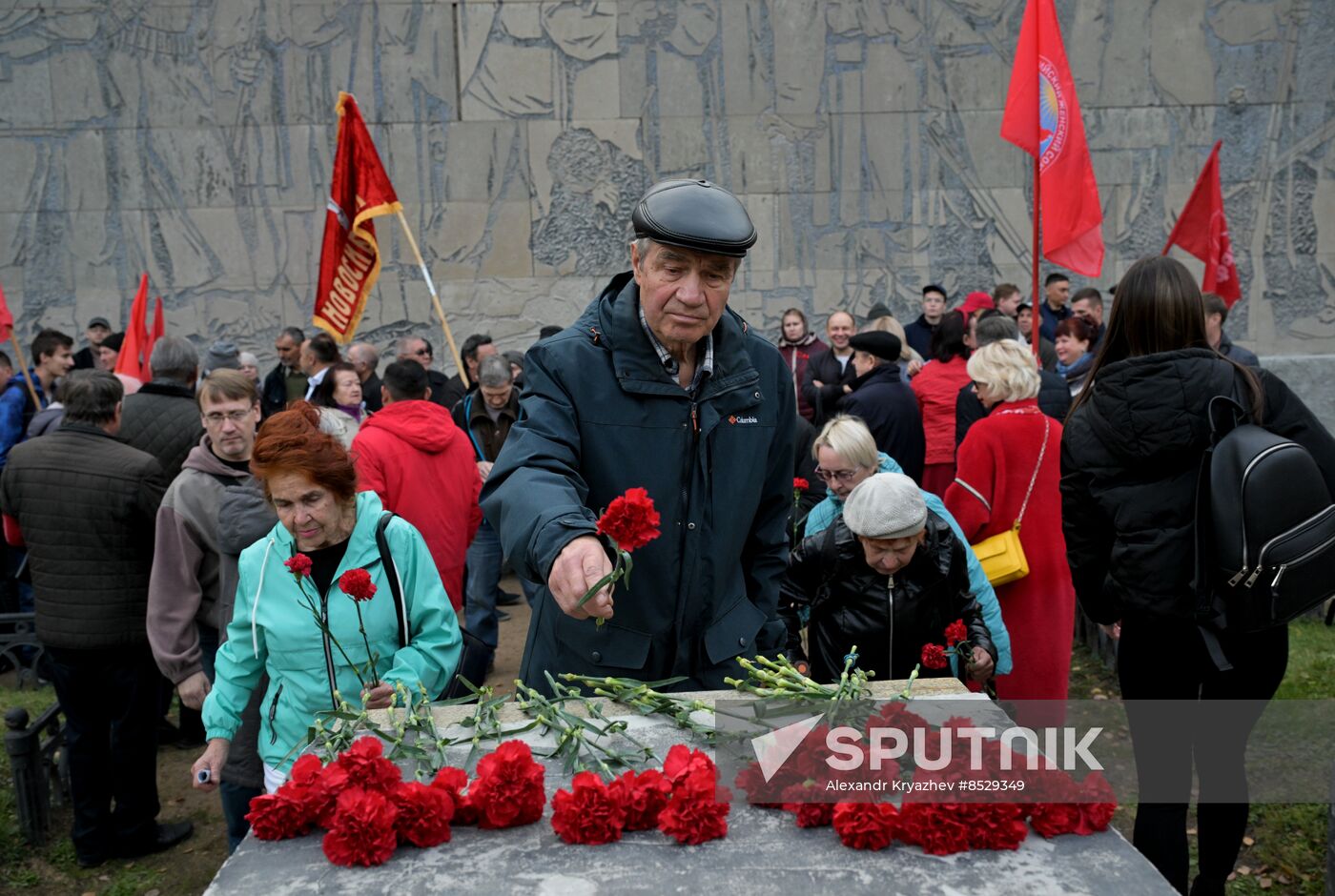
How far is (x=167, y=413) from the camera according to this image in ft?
20.1

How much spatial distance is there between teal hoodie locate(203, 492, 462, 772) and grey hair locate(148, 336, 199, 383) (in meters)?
3.24

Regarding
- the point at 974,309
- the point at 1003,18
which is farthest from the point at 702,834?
the point at 1003,18

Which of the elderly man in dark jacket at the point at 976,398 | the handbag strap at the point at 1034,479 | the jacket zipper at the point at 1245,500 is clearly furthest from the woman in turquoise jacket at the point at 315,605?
the elderly man in dark jacket at the point at 976,398

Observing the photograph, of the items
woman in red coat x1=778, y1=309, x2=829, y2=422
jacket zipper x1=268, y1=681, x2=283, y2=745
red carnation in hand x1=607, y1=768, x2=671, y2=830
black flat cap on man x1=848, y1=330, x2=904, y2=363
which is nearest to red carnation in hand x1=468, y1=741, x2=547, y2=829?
red carnation in hand x1=607, y1=768, x2=671, y2=830

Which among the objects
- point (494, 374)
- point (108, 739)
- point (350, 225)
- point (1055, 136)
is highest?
point (1055, 136)

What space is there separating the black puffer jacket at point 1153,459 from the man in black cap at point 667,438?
1240 millimetres

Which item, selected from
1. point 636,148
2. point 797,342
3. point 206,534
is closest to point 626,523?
point 206,534

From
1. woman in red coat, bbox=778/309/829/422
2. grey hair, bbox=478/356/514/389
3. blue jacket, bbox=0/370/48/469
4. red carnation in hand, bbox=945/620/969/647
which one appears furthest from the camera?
woman in red coat, bbox=778/309/829/422

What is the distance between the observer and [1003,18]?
569 inches

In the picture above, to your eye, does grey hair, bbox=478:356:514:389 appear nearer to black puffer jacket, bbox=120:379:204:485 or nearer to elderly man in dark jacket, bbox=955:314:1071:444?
black puffer jacket, bbox=120:379:204:485

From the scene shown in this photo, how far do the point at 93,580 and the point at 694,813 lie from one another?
12.9ft

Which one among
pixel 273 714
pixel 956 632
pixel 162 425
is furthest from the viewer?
pixel 162 425

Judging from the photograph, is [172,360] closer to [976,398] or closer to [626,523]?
[976,398]

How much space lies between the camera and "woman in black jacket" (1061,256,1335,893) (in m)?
3.42
